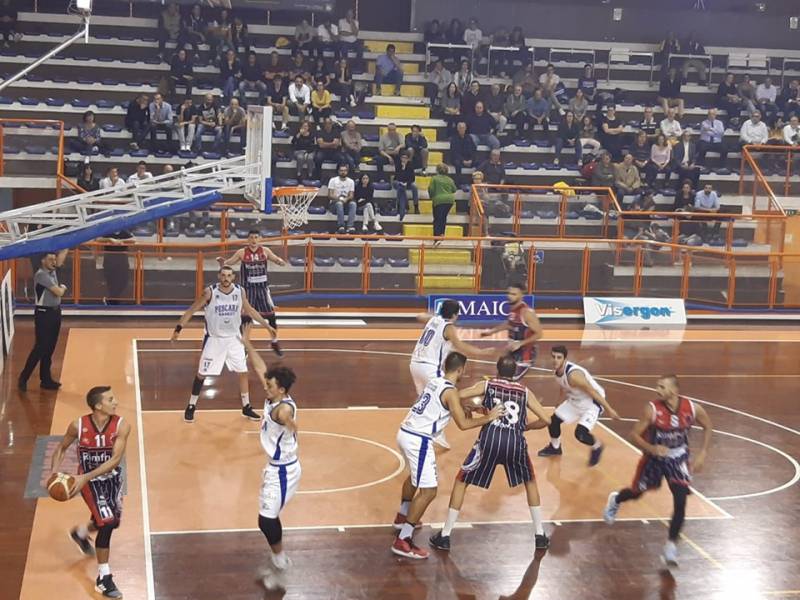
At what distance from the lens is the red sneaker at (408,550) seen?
10430 mm

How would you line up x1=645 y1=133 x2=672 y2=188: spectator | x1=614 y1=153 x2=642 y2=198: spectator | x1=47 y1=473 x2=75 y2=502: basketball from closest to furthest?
x1=47 y1=473 x2=75 y2=502: basketball
x1=614 y1=153 x2=642 y2=198: spectator
x1=645 y1=133 x2=672 y2=188: spectator

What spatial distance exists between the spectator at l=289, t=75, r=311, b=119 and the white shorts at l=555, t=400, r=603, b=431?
655 inches

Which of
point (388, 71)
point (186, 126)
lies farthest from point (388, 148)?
point (186, 126)

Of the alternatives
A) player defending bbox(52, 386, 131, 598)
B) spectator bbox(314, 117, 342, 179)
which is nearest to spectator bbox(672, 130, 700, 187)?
spectator bbox(314, 117, 342, 179)

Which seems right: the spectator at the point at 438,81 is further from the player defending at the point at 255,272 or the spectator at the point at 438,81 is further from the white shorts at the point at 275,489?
the white shorts at the point at 275,489

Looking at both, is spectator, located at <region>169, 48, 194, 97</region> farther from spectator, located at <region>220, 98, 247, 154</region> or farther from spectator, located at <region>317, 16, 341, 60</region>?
spectator, located at <region>317, 16, 341, 60</region>

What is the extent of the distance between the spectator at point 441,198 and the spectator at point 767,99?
37.1 ft

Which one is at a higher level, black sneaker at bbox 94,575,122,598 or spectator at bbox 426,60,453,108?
spectator at bbox 426,60,453,108

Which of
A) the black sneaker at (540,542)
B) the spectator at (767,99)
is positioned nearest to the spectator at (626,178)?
the spectator at (767,99)

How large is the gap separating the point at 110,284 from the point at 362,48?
12656mm

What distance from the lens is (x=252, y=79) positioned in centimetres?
2925

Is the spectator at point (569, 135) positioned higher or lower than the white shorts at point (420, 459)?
higher

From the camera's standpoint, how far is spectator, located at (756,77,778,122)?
3209 cm

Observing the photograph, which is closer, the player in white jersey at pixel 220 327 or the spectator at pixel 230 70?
the player in white jersey at pixel 220 327
